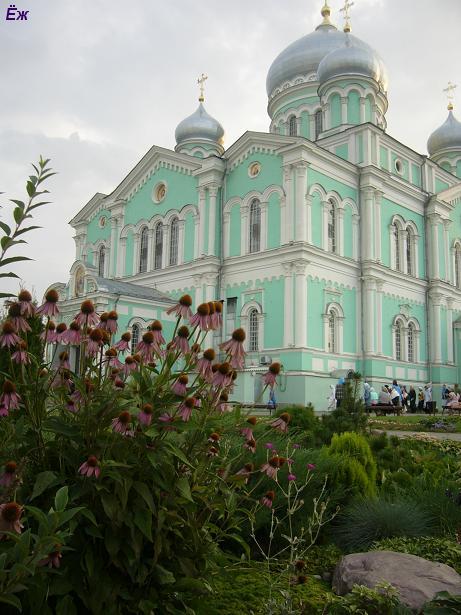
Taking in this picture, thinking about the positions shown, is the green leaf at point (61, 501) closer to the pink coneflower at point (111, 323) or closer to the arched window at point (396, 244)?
the pink coneflower at point (111, 323)

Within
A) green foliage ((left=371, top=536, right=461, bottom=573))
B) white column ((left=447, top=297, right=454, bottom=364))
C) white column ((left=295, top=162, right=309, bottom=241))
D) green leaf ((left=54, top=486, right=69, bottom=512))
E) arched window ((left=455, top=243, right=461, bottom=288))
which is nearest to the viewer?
green leaf ((left=54, top=486, right=69, bottom=512))

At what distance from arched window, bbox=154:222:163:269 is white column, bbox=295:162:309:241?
26.8 feet

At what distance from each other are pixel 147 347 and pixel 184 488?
0.68 m

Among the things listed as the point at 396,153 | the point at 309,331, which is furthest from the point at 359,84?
the point at 309,331

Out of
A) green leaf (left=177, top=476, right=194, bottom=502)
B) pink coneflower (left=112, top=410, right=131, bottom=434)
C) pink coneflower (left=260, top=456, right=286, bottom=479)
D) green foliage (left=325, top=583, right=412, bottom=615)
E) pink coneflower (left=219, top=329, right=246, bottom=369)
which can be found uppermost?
pink coneflower (left=219, top=329, right=246, bottom=369)

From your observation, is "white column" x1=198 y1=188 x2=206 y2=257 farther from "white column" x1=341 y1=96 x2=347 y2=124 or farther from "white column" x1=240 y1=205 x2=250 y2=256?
"white column" x1=341 y1=96 x2=347 y2=124

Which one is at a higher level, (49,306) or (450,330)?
(450,330)

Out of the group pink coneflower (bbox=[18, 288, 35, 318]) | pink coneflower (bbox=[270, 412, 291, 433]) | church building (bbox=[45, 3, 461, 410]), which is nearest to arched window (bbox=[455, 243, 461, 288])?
church building (bbox=[45, 3, 461, 410])

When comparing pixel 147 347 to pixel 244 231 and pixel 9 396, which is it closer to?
pixel 9 396

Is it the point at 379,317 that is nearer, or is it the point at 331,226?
the point at 331,226

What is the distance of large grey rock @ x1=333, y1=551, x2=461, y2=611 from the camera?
340 centimetres

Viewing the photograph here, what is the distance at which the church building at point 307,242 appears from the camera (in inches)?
916

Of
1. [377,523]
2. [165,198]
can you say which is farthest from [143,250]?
[377,523]

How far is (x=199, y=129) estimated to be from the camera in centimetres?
3594
